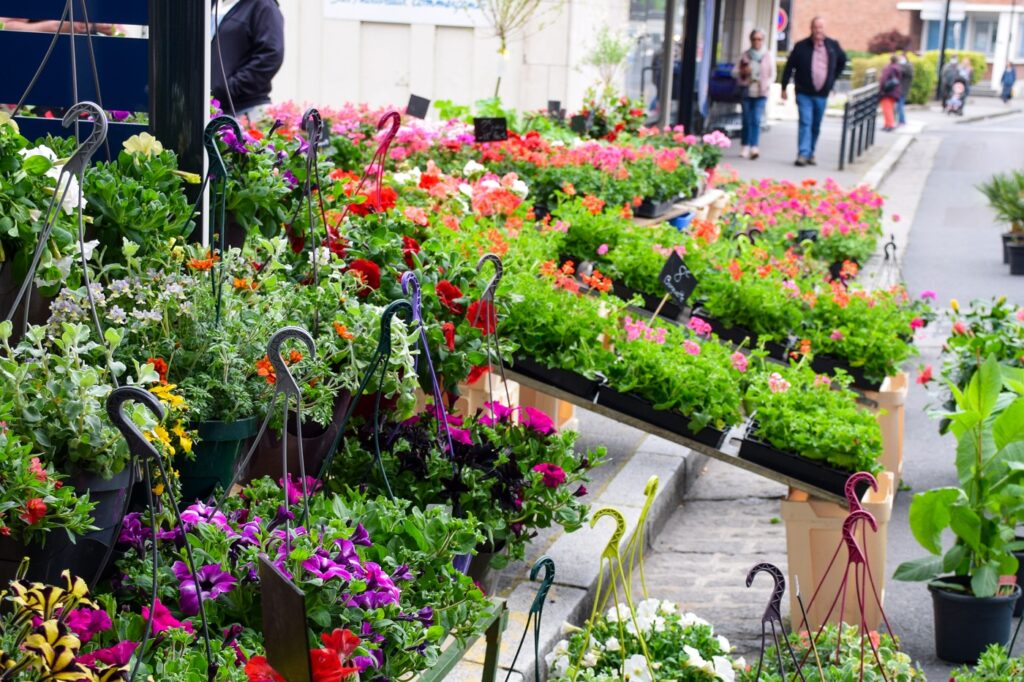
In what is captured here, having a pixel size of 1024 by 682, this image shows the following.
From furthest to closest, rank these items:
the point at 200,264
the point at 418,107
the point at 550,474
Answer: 1. the point at 418,107
2. the point at 550,474
3. the point at 200,264

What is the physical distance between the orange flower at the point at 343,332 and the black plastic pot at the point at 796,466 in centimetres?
174

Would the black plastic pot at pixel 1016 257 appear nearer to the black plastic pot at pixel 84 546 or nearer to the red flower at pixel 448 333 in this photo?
the red flower at pixel 448 333

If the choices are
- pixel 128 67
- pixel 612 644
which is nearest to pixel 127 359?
pixel 128 67

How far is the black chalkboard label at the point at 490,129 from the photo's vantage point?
635 cm

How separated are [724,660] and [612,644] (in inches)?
10.3

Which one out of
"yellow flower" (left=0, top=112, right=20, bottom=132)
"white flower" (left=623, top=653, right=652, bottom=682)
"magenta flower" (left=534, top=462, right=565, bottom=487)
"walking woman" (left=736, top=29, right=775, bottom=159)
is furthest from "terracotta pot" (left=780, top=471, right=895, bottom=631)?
"walking woman" (left=736, top=29, right=775, bottom=159)

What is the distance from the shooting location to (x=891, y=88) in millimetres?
25047

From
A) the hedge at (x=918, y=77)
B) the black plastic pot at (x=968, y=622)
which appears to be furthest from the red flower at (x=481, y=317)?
the hedge at (x=918, y=77)

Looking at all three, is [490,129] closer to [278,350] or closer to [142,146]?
[142,146]

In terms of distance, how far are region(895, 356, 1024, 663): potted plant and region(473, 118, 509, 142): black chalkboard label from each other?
3.15 meters

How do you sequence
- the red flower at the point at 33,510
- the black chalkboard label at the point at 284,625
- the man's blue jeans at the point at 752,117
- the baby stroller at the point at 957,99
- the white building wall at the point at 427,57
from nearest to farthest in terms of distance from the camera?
the black chalkboard label at the point at 284,625
the red flower at the point at 33,510
the white building wall at the point at 427,57
the man's blue jeans at the point at 752,117
the baby stroller at the point at 957,99

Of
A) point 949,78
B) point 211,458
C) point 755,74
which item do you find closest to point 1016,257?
point 755,74

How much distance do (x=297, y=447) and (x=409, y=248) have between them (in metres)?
0.90

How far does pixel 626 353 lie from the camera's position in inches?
160
